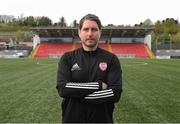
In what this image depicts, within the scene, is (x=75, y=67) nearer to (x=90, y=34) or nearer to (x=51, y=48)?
(x=90, y=34)

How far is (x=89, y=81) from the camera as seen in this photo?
3527 mm

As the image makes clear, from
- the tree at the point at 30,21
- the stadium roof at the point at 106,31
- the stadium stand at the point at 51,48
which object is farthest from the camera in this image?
the tree at the point at 30,21

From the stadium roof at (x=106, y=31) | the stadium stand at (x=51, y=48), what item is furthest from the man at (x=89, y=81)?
the stadium roof at (x=106, y=31)

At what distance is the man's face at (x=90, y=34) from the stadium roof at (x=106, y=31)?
214 ft

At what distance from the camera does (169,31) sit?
418 feet

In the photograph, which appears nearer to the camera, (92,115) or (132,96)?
(92,115)

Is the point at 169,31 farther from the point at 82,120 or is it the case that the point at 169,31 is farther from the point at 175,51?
the point at 82,120

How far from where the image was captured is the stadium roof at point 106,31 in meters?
70.0

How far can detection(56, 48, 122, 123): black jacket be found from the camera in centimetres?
345

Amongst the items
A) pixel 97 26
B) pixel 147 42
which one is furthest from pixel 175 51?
pixel 97 26

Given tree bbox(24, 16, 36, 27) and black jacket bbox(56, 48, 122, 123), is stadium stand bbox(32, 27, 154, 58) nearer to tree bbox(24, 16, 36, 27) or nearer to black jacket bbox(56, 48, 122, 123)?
black jacket bbox(56, 48, 122, 123)

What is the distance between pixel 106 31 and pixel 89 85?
69444 millimetres

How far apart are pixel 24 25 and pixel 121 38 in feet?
Answer: 312

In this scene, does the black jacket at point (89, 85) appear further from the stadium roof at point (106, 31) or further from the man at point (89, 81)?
the stadium roof at point (106, 31)
